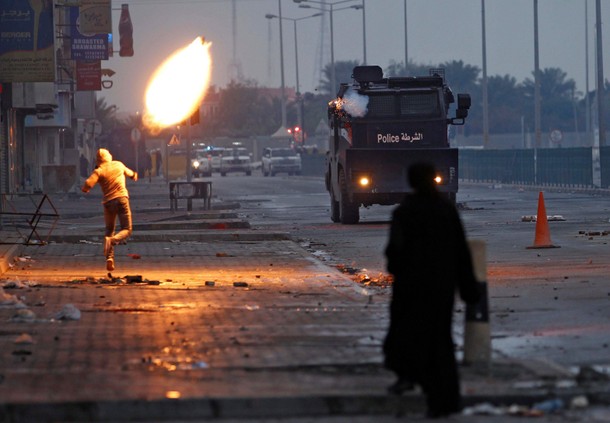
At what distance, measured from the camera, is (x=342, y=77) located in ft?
647

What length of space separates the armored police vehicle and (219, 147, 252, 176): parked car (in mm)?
71982

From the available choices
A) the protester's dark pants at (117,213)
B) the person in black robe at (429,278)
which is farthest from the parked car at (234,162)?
the person in black robe at (429,278)

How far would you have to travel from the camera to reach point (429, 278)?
8891 mm

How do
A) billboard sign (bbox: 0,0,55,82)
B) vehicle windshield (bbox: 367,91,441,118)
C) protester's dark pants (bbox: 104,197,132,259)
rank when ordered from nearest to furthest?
1. protester's dark pants (bbox: 104,197,132,259)
2. vehicle windshield (bbox: 367,91,441,118)
3. billboard sign (bbox: 0,0,55,82)

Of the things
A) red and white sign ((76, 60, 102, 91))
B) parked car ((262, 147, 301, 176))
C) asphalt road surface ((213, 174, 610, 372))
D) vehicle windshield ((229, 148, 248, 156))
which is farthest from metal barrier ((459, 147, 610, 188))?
vehicle windshield ((229, 148, 248, 156))

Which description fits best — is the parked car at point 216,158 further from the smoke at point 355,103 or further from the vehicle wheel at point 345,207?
the smoke at point 355,103

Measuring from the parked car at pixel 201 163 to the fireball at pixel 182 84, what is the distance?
57.9 m

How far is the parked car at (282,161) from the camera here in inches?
3853

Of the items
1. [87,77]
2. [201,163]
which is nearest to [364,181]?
[87,77]

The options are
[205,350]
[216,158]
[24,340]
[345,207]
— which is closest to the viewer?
[205,350]

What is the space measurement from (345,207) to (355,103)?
227cm

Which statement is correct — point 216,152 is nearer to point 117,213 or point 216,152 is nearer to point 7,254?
point 7,254

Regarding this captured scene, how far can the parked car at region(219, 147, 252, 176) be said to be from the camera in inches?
4085

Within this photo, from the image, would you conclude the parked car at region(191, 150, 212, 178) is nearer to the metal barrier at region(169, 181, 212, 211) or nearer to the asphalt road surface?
the asphalt road surface
